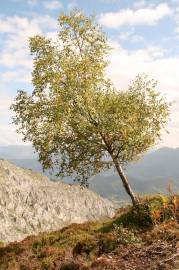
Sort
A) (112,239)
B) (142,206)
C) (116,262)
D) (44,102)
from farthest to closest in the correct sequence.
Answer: (44,102), (142,206), (112,239), (116,262)

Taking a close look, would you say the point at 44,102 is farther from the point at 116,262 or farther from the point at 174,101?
the point at 116,262

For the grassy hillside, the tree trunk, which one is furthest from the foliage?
the tree trunk

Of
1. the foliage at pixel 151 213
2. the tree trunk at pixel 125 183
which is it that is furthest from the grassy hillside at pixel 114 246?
the tree trunk at pixel 125 183

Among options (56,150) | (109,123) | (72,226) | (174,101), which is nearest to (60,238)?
(72,226)

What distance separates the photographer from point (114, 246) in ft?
67.6

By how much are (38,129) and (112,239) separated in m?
9.45

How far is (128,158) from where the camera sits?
2816 cm

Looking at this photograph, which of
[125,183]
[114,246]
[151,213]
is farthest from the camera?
[125,183]

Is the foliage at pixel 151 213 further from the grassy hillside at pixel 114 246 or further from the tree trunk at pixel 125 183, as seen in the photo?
the tree trunk at pixel 125 183

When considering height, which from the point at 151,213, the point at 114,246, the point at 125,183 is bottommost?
the point at 114,246

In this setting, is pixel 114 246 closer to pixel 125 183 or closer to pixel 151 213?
pixel 151 213

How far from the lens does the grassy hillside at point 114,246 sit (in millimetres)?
A: 17281

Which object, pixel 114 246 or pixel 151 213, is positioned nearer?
pixel 114 246

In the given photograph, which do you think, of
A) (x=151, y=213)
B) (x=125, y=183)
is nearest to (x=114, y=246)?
(x=151, y=213)
